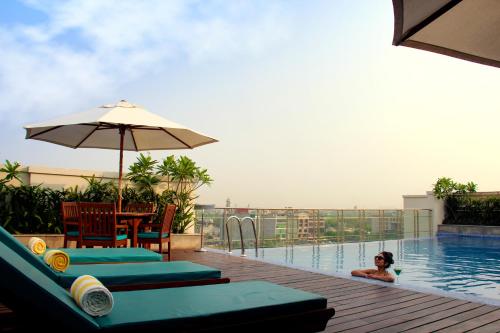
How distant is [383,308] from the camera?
3.48 metres

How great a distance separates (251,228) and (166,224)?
9.56 feet

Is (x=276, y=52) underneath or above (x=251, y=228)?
above

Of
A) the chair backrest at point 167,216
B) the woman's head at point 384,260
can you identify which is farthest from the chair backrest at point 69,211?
the woman's head at point 384,260

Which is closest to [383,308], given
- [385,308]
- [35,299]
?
[385,308]

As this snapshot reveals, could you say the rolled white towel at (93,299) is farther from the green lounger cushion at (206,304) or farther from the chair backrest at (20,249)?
the chair backrest at (20,249)

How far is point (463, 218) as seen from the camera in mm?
14648

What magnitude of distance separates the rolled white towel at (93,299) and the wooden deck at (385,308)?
1.64m

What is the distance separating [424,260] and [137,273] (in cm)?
772

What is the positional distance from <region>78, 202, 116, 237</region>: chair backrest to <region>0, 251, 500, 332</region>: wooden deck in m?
1.61

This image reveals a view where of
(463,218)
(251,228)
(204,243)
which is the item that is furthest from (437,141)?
(204,243)

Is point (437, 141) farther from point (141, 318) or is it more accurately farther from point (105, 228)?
point (141, 318)

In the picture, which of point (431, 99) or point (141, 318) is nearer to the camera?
point (141, 318)

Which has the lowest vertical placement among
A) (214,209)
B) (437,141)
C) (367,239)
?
(367,239)

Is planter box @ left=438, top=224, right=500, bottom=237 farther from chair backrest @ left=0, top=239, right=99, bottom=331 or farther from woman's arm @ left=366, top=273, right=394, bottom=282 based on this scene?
chair backrest @ left=0, top=239, right=99, bottom=331
